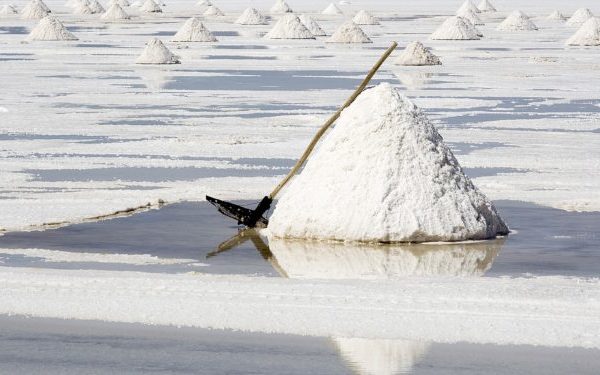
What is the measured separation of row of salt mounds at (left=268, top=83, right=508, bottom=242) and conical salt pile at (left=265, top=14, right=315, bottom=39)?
34.2 meters

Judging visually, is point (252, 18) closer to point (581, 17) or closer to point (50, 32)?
point (581, 17)

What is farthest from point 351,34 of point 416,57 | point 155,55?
point 155,55

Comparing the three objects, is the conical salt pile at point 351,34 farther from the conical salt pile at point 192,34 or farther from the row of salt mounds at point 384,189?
the row of salt mounds at point 384,189

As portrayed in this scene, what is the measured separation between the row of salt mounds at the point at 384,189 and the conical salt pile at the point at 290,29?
1347 inches

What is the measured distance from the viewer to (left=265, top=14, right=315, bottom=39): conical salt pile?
44.4 metres

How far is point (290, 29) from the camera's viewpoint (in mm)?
44562

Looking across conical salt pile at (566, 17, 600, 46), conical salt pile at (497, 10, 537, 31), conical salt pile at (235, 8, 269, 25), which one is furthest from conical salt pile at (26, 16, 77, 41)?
conical salt pile at (497, 10, 537, 31)

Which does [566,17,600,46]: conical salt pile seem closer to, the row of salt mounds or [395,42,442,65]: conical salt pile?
[395,42,442,65]: conical salt pile

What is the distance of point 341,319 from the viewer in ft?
24.3

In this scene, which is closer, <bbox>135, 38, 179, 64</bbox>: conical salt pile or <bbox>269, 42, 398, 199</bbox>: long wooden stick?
<bbox>269, 42, 398, 199</bbox>: long wooden stick

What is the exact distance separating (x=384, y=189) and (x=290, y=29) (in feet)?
115

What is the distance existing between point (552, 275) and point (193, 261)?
6.95ft

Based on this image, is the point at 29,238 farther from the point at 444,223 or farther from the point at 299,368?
the point at 299,368

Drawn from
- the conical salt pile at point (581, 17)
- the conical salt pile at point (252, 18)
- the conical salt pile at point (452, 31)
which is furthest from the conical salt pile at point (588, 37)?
the conical salt pile at point (252, 18)
